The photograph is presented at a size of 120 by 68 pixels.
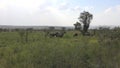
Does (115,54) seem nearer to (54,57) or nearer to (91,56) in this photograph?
(91,56)

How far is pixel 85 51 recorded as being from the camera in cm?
1100

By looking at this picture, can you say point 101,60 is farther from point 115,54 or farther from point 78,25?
point 78,25

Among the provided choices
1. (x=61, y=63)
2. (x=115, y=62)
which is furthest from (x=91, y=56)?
(x=61, y=63)

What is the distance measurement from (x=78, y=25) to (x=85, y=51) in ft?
226

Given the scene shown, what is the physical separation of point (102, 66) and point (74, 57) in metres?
1.37

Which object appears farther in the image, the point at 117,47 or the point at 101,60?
the point at 117,47

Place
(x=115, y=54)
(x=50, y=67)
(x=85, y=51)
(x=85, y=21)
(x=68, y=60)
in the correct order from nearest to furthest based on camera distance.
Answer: (x=50, y=67)
(x=68, y=60)
(x=115, y=54)
(x=85, y=51)
(x=85, y=21)

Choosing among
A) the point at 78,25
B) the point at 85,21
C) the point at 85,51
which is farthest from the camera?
the point at 78,25

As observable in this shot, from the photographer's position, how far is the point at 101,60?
8.82 m

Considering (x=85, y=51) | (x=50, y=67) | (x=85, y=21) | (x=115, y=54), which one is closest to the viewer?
(x=50, y=67)

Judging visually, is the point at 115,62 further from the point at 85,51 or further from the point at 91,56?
the point at 85,51

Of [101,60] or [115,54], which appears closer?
[101,60]

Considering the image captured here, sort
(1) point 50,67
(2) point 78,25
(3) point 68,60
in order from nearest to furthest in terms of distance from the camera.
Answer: (1) point 50,67 → (3) point 68,60 → (2) point 78,25

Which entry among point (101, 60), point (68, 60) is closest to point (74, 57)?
point (68, 60)
